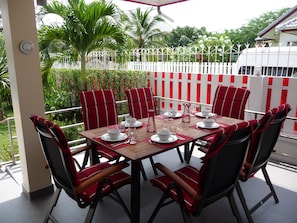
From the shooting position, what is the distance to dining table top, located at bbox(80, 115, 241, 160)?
1997 millimetres

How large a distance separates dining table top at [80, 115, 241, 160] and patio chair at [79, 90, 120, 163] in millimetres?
449

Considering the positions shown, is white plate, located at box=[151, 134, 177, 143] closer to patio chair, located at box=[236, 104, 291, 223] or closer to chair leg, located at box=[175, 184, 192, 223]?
chair leg, located at box=[175, 184, 192, 223]

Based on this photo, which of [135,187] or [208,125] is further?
[208,125]

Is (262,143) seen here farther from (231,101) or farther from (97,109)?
(97,109)

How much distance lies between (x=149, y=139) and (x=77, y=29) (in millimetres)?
3178

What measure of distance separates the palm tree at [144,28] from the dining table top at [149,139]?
388 inches

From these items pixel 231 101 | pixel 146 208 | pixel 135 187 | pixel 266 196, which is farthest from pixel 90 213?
pixel 231 101

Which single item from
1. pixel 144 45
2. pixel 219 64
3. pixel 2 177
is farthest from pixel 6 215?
pixel 144 45

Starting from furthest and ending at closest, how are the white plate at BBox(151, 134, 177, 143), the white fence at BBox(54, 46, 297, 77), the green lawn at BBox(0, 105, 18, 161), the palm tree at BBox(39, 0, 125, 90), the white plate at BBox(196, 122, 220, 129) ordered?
the green lawn at BBox(0, 105, 18, 161)
the palm tree at BBox(39, 0, 125, 90)
the white fence at BBox(54, 46, 297, 77)
the white plate at BBox(196, 122, 220, 129)
the white plate at BBox(151, 134, 177, 143)

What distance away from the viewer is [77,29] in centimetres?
456

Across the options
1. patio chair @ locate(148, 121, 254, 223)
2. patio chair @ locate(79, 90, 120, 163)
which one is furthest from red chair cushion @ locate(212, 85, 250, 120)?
patio chair @ locate(148, 121, 254, 223)

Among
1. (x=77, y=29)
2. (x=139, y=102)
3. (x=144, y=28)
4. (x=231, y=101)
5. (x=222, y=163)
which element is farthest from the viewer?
(x=144, y=28)

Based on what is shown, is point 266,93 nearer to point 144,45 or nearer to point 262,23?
point 144,45

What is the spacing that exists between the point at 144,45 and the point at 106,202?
1098cm
